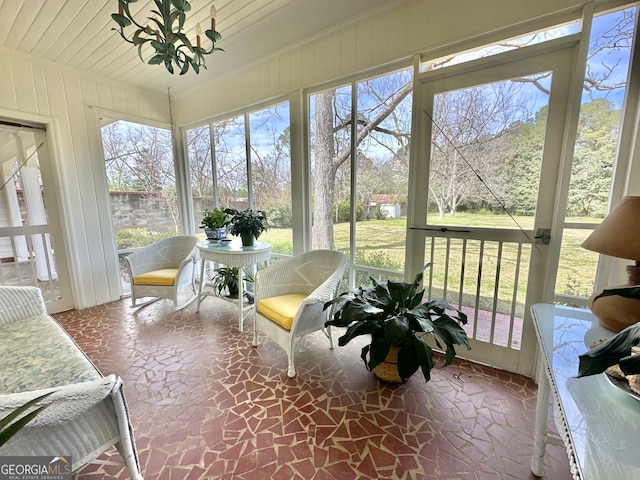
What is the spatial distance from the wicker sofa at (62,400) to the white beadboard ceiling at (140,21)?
7.55ft

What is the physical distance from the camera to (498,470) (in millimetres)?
1245

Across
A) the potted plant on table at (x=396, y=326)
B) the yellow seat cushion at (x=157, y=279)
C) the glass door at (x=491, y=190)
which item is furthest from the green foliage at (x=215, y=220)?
the glass door at (x=491, y=190)

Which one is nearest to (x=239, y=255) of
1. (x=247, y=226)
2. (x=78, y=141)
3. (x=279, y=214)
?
(x=247, y=226)

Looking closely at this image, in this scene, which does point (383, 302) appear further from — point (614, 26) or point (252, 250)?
point (614, 26)

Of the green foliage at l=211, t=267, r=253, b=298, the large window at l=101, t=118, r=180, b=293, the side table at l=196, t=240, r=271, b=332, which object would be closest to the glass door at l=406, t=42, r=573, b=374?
the side table at l=196, t=240, r=271, b=332

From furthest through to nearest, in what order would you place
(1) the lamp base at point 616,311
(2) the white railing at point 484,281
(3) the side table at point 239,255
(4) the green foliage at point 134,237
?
1. (4) the green foliage at point 134,237
2. (3) the side table at point 239,255
3. (2) the white railing at point 484,281
4. (1) the lamp base at point 616,311

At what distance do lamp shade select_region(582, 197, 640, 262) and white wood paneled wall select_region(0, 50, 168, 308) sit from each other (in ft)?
14.0

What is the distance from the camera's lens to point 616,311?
1.05 metres

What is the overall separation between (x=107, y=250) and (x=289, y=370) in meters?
2.81

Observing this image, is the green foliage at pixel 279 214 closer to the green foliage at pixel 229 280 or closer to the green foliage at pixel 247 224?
the green foliage at pixel 247 224

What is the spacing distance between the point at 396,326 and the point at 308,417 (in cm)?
74

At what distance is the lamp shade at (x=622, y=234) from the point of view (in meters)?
1.02

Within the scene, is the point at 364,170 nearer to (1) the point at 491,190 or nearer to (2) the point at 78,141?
(1) the point at 491,190

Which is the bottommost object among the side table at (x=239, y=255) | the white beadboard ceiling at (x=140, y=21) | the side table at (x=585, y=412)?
the side table at (x=585, y=412)
